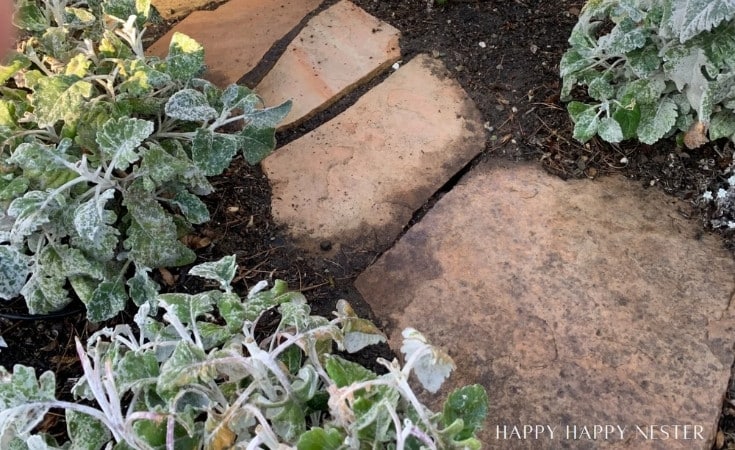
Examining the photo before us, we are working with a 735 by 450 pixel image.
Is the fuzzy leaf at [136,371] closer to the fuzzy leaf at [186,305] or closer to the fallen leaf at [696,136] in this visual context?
the fuzzy leaf at [186,305]

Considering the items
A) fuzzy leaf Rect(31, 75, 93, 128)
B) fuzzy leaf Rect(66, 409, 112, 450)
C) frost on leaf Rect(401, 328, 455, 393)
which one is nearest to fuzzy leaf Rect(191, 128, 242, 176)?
fuzzy leaf Rect(31, 75, 93, 128)

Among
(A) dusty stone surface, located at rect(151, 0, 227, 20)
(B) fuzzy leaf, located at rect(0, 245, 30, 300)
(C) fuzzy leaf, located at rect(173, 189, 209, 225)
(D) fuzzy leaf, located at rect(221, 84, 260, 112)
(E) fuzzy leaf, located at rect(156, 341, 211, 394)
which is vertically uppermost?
(E) fuzzy leaf, located at rect(156, 341, 211, 394)

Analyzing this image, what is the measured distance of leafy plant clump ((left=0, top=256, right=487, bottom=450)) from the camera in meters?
0.84

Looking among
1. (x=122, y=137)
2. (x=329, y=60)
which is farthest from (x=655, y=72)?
(x=122, y=137)

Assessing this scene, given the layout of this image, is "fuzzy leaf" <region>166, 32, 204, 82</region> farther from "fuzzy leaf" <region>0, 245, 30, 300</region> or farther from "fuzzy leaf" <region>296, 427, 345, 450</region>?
"fuzzy leaf" <region>296, 427, 345, 450</region>

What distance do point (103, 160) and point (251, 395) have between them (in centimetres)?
68

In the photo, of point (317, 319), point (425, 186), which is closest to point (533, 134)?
point (425, 186)

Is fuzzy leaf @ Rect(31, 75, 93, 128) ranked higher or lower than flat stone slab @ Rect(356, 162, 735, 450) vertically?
higher

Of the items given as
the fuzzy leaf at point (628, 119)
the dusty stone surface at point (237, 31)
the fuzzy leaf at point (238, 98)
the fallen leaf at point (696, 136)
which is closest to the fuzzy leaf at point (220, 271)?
the fuzzy leaf at point (238, 98)

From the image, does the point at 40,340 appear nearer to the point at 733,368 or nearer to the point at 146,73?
the point at 146,73

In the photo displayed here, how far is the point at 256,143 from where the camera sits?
5.01 ft

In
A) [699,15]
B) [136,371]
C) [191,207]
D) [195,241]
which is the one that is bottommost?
[195,241]

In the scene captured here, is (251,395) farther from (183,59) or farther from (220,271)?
(183,59)

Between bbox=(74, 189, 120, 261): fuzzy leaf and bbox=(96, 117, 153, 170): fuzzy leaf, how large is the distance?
0.23ft
